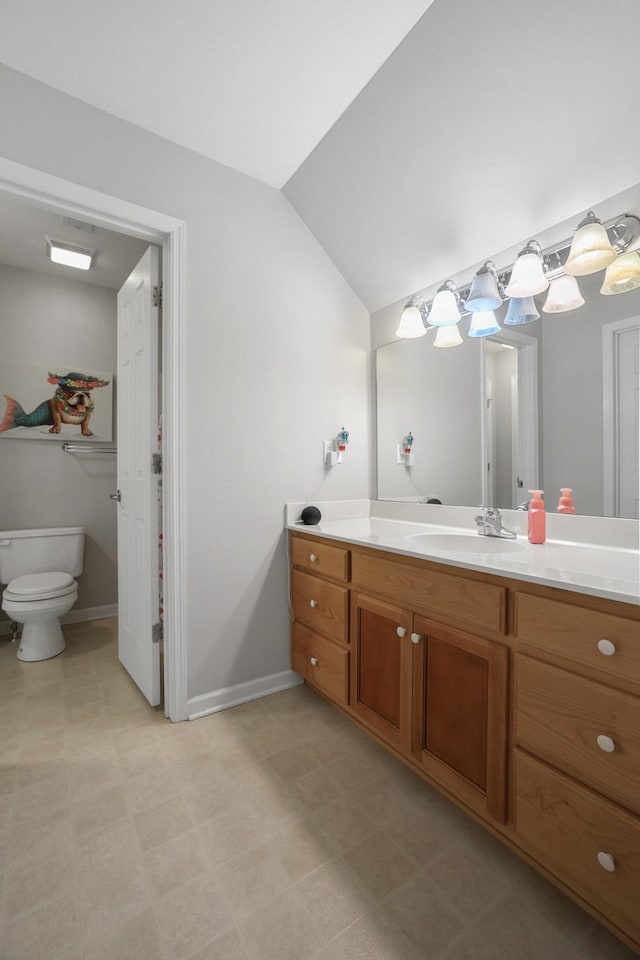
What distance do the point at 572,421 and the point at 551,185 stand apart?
0.80m

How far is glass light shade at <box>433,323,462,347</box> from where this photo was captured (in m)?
1.90

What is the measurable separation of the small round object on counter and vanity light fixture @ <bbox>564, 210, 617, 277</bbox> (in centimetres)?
139

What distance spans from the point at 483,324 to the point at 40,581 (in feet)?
9.00

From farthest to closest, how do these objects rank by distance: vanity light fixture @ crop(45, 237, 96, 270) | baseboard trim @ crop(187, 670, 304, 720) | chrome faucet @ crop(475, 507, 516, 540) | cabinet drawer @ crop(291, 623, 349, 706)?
vanity light fixture @ crop(45, 237, 96, 270) → baseboard trim @ crop(187, 670, 304, 720) → cabinet drawer @ crop(291, 623, 349, 706) → chrome faucet @ crop(475, 507, 516, 540)

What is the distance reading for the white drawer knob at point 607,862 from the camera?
861mm

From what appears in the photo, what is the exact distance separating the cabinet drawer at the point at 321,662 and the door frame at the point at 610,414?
1.11m

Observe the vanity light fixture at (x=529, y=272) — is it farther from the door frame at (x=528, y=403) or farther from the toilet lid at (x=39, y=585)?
the toilet lid at (x=39, y=585)

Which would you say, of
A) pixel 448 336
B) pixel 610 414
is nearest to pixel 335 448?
pixel 448 336

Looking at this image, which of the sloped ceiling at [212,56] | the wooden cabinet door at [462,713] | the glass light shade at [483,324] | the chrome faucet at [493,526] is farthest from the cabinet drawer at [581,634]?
the sloped ceiling at [212,56]

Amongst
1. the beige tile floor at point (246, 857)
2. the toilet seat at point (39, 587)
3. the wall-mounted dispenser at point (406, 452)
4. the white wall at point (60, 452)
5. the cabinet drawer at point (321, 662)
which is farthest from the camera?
the white wall at point (60, 452)

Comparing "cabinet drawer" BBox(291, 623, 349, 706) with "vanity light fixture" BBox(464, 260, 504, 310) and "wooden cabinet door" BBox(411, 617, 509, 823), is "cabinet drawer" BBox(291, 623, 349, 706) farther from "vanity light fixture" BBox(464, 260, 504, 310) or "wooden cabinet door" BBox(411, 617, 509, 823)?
"vanity light fixture" BBox(464, 260, 504, 310)

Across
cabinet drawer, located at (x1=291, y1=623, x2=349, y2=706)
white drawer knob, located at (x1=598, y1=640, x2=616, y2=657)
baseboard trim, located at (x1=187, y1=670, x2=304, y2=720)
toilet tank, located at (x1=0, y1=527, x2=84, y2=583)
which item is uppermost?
white drawer knob, located at (x1=598, y1=640, x2=616, y2=657)

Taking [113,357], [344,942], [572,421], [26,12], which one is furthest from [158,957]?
[113,357]

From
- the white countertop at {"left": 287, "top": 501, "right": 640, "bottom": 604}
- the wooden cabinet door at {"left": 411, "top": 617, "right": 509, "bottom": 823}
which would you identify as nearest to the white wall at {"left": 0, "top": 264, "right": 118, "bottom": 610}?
the white countertop at {"left": 287, "top": 501, "right": 640, "bottom": 604}
